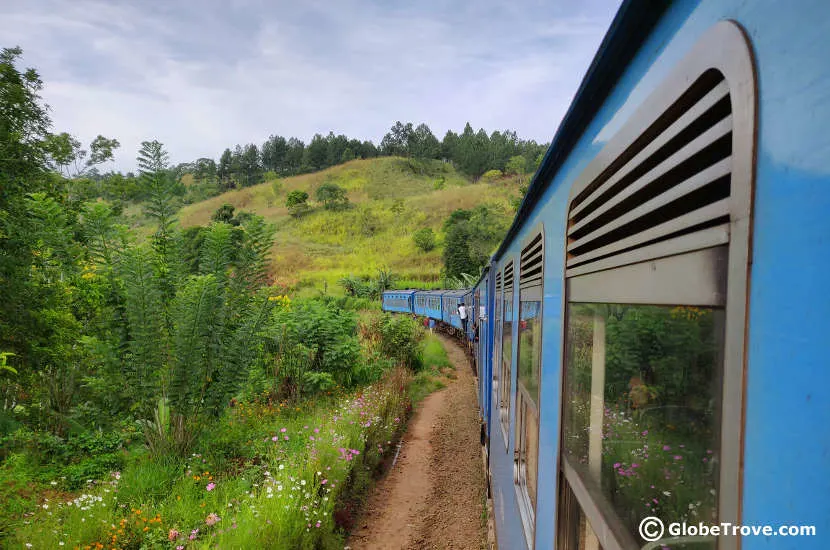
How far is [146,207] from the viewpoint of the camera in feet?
20.4

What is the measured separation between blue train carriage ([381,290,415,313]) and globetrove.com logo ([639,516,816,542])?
26411 millimetres

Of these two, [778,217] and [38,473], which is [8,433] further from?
[778,217]

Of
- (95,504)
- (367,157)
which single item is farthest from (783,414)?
(367,157)

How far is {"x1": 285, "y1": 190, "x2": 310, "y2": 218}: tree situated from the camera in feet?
210

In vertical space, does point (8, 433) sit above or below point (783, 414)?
below

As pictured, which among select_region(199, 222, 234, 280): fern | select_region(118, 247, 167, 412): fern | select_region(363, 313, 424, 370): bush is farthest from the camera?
select_region(363, 313, 424, 370): bush

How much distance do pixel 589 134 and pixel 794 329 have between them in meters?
1.14

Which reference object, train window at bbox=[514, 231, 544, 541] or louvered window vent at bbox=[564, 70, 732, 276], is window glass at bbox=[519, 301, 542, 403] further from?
louvered window vent at bbox=[564, 70, 732, 276]

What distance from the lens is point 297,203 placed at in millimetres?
64500

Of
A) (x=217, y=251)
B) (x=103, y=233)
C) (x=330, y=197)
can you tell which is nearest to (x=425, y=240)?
(x=330, y=197)

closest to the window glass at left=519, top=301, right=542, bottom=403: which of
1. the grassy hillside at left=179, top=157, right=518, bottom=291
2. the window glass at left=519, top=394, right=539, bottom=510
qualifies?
the window glass at left=519, top=394, right=539, bottom=510

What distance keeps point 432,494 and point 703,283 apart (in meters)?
6.64

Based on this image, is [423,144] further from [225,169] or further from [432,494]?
[432,494]

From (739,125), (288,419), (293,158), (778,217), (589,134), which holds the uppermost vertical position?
(293,158)
